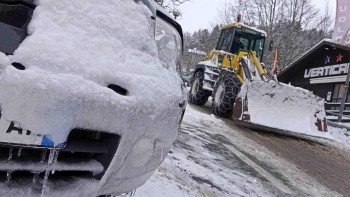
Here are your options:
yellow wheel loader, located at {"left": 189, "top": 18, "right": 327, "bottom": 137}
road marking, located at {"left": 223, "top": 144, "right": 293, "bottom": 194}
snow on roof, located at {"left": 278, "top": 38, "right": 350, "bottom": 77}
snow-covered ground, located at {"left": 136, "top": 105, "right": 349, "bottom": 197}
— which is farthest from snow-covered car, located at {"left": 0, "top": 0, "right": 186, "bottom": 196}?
snow on roof, located at {"left": 278, "top": 38, "right": 350, "bottom": 77}

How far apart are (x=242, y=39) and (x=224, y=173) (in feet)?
30.2

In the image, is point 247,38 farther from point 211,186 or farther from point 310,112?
point 211,186

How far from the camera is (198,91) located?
Answer: 44.0ft

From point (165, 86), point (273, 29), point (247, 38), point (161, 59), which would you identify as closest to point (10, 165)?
point (165, 86)

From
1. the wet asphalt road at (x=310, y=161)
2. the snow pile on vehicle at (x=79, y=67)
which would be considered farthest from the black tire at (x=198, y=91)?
the snow pile on vehicle at (x=79, y=67)

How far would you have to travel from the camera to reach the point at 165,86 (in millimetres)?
2264

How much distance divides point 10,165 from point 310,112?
8.98m

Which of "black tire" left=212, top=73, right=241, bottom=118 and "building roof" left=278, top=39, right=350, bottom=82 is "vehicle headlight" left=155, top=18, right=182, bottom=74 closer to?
"black tire" left=212, top=73, right=241, bottom=118

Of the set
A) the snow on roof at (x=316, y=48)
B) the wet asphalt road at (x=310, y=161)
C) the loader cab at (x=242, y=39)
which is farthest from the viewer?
the snow on roof at (x=316, y=48)

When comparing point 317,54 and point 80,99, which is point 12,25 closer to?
point 80,99

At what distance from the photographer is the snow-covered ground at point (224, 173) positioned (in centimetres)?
373

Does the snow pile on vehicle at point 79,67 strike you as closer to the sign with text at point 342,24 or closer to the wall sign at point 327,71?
the sign with text at point 342,24

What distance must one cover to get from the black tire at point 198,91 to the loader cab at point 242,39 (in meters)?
1.31

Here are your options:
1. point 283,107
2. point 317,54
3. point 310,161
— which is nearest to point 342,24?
point 283,107
